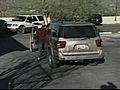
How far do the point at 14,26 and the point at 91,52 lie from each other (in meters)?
19.7

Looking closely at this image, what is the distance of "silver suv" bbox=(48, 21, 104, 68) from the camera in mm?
13148

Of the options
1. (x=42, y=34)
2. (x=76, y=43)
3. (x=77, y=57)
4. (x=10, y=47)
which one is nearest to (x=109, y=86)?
(x=77, y=57)

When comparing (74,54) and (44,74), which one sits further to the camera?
(74,54)

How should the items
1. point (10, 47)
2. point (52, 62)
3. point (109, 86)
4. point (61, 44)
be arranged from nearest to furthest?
point (109, 86)
point (61, 44)
point (52, 62)
point (10, 47)

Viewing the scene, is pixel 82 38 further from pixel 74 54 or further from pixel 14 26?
pixel 14 26

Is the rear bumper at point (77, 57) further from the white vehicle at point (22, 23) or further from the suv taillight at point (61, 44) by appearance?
the white vehicle at point (22, 23)

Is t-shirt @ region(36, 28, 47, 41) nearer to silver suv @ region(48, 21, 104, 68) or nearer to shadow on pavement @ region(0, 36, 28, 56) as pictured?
silver suv @ region(48, 21, 104, 68)

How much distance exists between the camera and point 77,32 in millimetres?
13492

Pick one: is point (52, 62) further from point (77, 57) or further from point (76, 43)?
point (76, 43)

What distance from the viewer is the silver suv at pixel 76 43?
13148 millimetres

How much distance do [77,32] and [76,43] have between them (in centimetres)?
55

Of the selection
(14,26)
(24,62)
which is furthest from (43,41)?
(14,26)

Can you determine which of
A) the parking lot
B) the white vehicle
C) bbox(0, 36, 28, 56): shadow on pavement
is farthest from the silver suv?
the white vehicle

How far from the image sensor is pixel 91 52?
43.7ft
